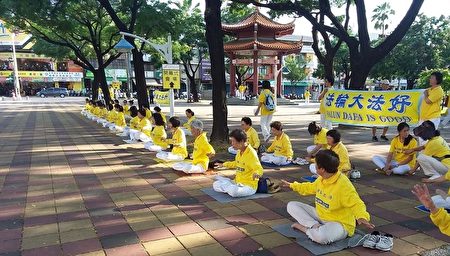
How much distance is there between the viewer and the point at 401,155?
6773mm

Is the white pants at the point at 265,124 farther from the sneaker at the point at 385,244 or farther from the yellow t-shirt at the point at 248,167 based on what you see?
the sneaker at the point at 385,244

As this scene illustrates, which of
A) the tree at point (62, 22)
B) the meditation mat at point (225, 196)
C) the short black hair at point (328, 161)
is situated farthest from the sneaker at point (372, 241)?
the tree at point (62, 22)

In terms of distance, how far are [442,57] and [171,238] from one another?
35400mm

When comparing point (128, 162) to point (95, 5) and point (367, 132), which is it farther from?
point (95, 5)

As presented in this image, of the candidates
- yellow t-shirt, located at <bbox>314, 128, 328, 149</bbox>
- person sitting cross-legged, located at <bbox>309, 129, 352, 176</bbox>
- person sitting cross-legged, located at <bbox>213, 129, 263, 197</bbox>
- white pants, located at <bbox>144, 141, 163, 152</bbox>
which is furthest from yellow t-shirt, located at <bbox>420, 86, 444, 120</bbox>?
white pants, located at <bbox>144, 141, 163, 152</bbox>

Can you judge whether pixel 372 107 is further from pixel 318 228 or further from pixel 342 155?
pixel 318 228

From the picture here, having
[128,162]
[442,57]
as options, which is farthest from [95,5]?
[442,57]

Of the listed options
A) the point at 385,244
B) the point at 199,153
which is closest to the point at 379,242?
the point at 385,244

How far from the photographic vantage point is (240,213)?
4.92 m

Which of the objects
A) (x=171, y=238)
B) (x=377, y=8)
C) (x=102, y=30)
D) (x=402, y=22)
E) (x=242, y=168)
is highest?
(x=377, y=8)

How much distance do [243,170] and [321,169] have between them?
1.89 m

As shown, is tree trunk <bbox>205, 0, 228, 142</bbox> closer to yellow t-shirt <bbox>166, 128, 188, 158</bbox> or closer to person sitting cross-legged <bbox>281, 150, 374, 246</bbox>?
→ yellow t-shirt <bbox>166, 128, 188, 158</bbox>

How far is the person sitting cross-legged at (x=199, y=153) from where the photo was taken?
659 centimetres

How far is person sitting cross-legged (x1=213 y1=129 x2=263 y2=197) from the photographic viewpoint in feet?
17.2
